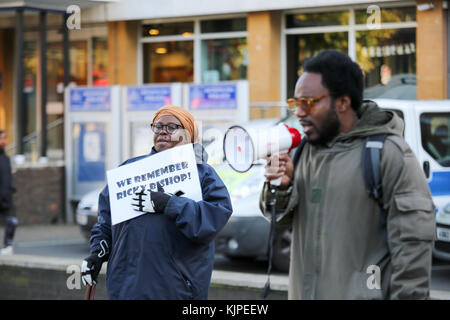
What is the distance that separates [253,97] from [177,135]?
12.1m

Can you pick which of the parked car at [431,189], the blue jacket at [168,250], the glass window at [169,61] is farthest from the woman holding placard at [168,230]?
the glass window at [169,61]

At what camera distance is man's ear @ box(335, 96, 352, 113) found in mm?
3303

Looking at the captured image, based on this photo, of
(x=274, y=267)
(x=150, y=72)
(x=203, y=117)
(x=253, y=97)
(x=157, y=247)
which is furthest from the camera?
(x=150, y=72)

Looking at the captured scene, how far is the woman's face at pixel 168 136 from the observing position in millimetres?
4477

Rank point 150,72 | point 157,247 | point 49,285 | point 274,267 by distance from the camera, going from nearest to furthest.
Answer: point 157,247
point 49,285
point 274,267
point 150,72

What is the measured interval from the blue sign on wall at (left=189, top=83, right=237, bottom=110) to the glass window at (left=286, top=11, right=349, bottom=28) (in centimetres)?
231

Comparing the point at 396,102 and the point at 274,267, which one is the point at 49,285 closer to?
the point at 274,267

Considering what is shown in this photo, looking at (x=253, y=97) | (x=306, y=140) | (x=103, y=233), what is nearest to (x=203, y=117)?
(x=253, y=97)

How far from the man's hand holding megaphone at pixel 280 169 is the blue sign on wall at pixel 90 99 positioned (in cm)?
1347

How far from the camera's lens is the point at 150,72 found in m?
18.4

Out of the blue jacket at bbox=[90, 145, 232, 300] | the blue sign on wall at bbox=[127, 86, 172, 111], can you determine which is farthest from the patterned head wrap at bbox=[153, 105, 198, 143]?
the blue sign on wall at bbox=[127, 86, 172, 111]

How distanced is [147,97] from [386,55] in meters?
4.49

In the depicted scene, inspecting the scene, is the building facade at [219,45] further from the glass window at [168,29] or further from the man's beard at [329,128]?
the man's beard at [329,128]

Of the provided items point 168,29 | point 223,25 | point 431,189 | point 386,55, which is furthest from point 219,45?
point 431,189
